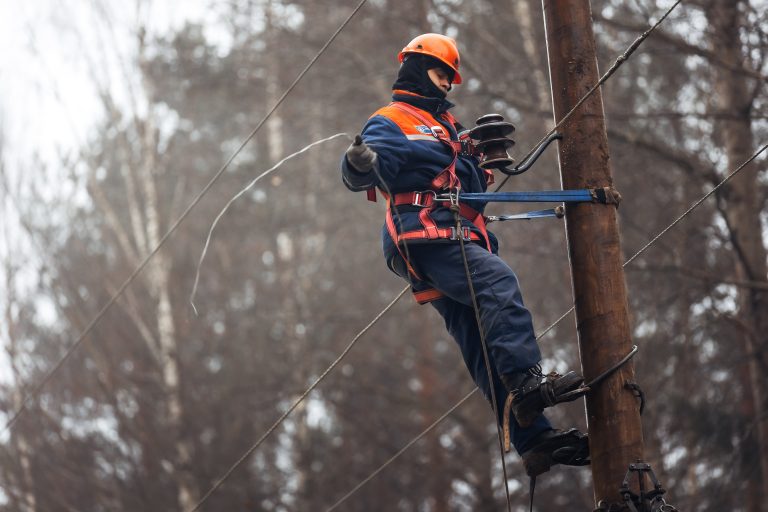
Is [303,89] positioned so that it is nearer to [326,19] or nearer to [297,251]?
[326,19]

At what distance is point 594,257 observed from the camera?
14.5 feet

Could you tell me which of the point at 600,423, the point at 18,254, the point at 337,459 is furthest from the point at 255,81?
the point at 600,423

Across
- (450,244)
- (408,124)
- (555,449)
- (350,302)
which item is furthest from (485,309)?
(350,302)

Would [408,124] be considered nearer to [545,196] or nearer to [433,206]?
[433,206]

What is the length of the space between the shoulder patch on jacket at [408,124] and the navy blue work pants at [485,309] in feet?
1.58

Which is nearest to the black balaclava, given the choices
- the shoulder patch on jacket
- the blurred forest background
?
the shoulder patch on jacket

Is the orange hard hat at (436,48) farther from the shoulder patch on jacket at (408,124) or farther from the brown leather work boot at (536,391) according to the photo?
the brown leather work boot at (536,391)

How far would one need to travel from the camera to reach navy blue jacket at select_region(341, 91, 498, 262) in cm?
453

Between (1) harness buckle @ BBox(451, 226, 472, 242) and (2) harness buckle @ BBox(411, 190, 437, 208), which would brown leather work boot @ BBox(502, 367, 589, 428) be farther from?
(2) harness buckle @ BBox(411, 190, 437, 208)

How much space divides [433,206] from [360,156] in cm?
51

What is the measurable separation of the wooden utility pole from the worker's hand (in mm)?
859

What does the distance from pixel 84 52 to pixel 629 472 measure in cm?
1220

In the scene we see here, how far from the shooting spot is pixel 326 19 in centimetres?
1636

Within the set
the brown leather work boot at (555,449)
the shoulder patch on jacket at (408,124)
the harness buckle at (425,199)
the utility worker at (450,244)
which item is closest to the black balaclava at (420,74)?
the utility worker at (450,244)
